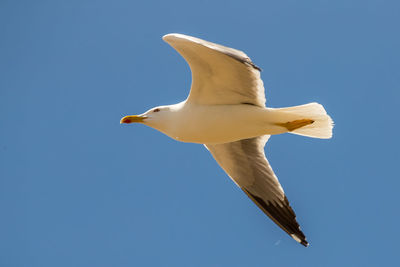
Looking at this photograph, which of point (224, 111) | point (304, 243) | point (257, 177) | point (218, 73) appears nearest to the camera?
point (218, 73)

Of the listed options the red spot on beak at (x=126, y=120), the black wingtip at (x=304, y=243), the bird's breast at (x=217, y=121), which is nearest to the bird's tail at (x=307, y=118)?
the bird's breast at (x=217, y=121)

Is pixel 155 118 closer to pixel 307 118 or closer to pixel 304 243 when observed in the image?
pixel 307 118

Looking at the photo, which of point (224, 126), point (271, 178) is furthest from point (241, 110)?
point (271, 178)

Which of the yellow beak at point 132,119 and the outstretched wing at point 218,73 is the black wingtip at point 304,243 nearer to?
the outstretched wing at point 218,73

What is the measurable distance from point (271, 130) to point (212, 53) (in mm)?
1024

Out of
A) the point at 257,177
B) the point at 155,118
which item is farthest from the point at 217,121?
the point at 257,177

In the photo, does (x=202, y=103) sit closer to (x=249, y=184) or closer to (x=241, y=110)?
(x=241, y=110)

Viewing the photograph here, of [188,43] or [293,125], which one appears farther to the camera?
[293,125]

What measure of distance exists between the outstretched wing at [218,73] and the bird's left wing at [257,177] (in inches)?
35.0

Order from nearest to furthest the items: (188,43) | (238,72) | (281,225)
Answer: (188,43) → (238,72) → (281,225)

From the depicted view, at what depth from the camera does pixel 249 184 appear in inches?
267

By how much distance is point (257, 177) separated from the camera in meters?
6.73

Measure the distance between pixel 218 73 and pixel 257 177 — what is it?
60.1 inches

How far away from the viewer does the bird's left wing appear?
21.8 ft
